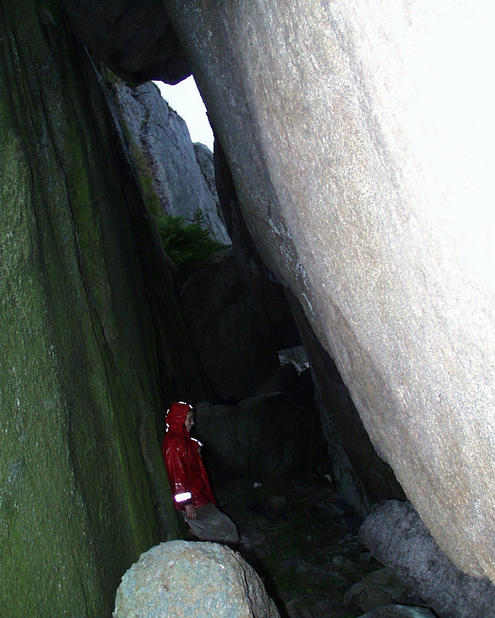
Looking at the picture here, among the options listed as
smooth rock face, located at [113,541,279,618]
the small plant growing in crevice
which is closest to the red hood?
smooth rock face, located at [113,541,279,618]

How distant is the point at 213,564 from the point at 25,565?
96 cm

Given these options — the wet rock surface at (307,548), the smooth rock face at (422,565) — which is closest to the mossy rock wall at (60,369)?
the wet rock surface at (307,548)

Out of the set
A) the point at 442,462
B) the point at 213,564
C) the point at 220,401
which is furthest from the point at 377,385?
the point at 220,401

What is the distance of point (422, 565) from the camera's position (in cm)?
543

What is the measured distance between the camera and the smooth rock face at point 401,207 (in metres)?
1.64

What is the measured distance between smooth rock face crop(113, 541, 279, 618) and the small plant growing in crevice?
11077 mm

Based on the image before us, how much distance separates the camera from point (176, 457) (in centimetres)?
567

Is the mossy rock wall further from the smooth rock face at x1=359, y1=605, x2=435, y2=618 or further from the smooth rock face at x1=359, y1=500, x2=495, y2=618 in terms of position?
the smooth rock face at x1=359, y1=500, x2=495, y2=618

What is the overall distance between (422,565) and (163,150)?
46.6ft

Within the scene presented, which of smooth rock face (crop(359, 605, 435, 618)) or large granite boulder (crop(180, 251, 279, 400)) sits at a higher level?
large granite boulder (crop(180, 251, 279, 400))

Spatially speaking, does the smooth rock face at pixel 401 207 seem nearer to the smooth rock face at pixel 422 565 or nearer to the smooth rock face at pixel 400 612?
the smooth rock face at pixel 400 612

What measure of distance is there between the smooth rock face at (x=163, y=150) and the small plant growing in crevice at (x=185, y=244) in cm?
162

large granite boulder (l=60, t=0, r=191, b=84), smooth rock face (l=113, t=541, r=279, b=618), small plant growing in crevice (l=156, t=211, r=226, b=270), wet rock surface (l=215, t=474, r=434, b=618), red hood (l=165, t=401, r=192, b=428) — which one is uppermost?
large granite boulder (l=60, t=0, r=191, b=84)

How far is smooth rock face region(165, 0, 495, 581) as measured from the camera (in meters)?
1.64
